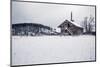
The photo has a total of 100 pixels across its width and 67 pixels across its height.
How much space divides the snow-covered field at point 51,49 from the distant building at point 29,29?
48 mm

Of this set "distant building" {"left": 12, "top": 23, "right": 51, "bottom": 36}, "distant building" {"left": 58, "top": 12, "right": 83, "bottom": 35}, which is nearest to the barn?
"distant building" {"left": 58, "top": 12, "right": 83, "bottom": 35}

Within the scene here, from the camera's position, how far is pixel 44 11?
2.17 m

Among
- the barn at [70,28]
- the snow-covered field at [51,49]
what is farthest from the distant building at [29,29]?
the barn at [70,28]

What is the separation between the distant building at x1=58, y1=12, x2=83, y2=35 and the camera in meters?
2.24

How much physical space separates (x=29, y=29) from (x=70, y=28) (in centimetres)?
53

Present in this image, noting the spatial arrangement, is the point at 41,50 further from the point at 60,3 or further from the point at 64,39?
the point at 60,3

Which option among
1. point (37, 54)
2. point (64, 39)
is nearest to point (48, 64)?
point (37, 54)

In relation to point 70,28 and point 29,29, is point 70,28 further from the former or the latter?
A: point 29,29

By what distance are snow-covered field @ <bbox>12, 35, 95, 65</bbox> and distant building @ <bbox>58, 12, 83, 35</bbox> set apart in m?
0.06

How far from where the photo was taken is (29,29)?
2111 mm

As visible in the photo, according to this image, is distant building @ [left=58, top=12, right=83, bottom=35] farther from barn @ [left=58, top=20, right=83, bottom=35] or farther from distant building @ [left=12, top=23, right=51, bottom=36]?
distant building @ [left=12, top=23, right=51, bottom=36]

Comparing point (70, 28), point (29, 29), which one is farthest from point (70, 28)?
point (29, 29)

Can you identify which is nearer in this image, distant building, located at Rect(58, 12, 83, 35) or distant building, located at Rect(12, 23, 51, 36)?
distant building, located at Rect(12, 23, 51, 36)

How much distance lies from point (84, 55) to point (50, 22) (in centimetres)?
63
